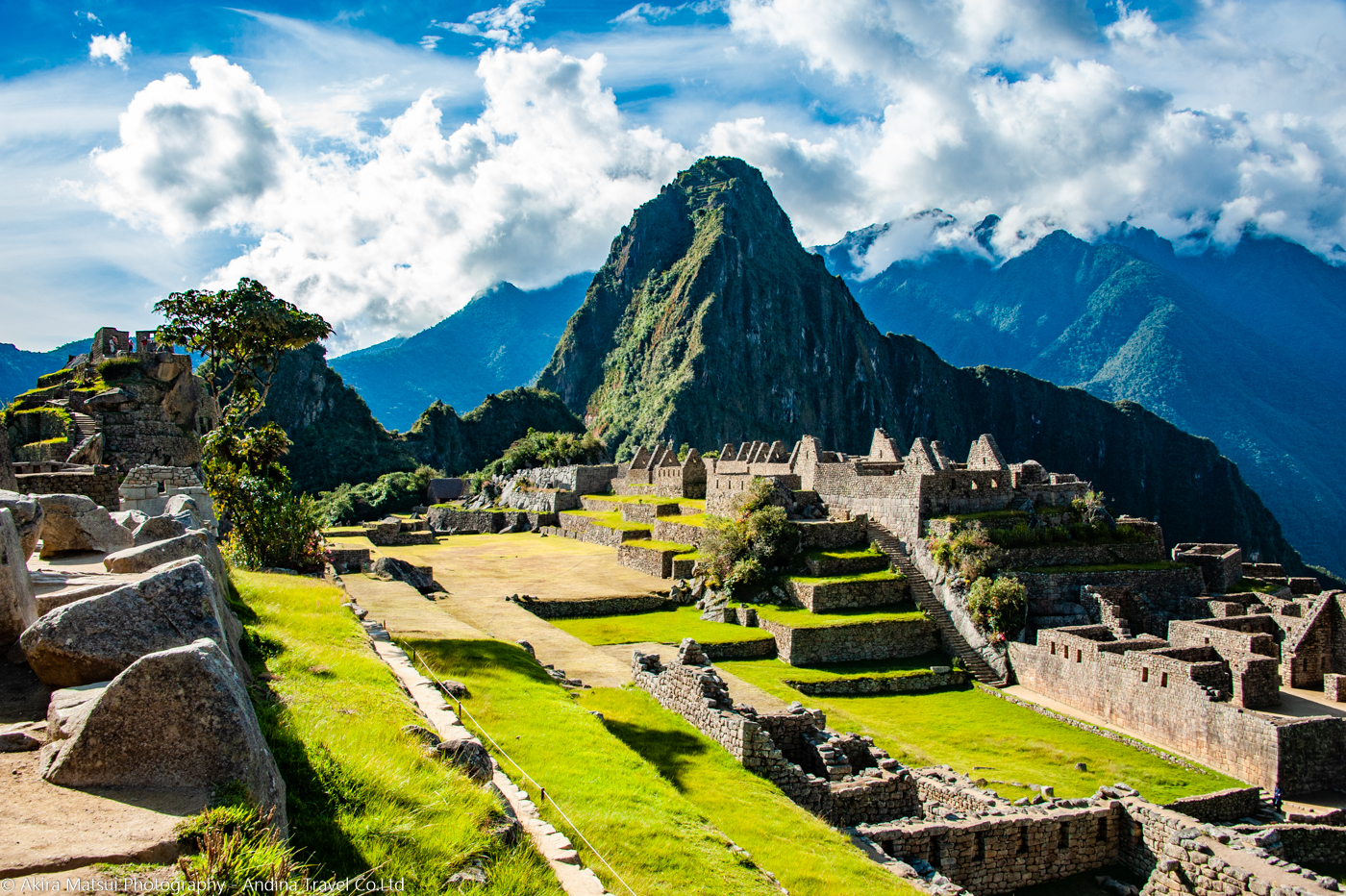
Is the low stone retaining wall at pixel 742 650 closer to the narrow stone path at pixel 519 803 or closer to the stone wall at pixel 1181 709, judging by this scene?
the stone wall at pixel 1181 709

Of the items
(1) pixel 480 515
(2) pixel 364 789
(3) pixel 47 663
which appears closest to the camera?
(3) pixel 47 663

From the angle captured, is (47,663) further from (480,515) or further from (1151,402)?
(1151,402)

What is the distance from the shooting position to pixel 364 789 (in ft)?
15.9

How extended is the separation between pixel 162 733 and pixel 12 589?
5.28 ft

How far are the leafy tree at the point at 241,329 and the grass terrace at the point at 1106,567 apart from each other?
2566cm

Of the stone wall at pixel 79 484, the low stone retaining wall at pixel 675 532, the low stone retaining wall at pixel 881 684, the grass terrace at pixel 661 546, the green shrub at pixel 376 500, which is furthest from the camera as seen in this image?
the green shrub at pixel 376 500

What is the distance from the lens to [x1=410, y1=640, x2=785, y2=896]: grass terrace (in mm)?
6234

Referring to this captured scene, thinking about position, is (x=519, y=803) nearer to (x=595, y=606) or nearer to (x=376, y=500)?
(x=595, y=606)

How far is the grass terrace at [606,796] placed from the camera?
6.23 metres

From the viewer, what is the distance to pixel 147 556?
6504 millimetres

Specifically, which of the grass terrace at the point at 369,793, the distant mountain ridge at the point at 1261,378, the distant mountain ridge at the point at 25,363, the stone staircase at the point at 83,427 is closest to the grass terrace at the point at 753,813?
the grass terrace at the point at 369,793

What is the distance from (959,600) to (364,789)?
2194cm

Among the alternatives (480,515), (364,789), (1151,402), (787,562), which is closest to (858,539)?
(787,562)

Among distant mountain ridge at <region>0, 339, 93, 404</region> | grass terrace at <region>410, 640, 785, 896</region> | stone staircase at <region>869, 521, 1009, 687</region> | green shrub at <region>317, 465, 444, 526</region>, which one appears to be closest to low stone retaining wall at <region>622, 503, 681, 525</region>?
stone staircase at <region>869, 521, 1009, 687</region>
